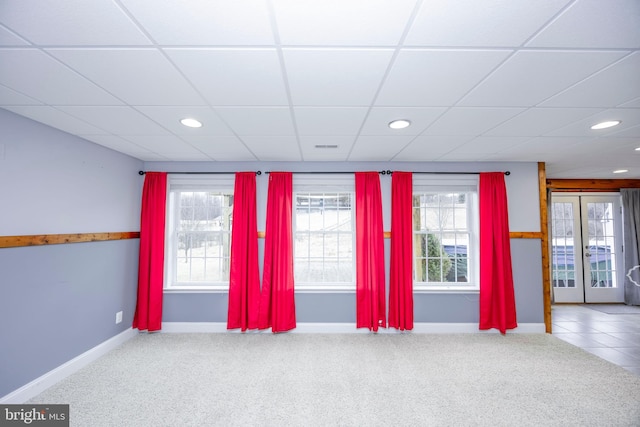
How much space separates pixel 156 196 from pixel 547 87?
13.7ft

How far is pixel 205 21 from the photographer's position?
1147mm

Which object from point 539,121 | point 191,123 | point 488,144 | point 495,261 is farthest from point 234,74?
point 495,261

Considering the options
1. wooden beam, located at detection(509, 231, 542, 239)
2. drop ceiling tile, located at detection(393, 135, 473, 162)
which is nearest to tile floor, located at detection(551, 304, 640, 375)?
wooden beam, located at detection(509, 231, 542, 239)

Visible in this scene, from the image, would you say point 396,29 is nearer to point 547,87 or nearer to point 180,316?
point 547,87

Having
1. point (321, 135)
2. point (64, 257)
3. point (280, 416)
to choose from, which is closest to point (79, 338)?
point (64, 257)

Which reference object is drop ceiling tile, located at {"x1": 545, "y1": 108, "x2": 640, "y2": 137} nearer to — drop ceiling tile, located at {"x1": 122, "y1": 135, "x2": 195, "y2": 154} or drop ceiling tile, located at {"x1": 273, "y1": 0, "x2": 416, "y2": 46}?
drop ceiling tile, located at {"x1": 273, "y1": 0, "x2": 416, "y2": 46}

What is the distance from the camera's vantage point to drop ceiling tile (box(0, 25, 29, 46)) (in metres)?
1.20

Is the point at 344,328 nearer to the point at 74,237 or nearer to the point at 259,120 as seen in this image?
the point at 259,120

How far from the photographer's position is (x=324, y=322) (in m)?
3.58

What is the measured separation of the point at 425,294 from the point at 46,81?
13.9 ft

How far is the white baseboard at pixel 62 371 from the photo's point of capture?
209cm

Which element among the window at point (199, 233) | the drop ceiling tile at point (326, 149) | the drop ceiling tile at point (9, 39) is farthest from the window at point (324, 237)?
the drop ceiling tile at point (9, 39)

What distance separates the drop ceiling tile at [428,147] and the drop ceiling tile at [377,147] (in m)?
0.10

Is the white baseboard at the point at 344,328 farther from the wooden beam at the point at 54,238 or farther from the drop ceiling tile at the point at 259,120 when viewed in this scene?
the drop ceiling tile at the point at 259,120
